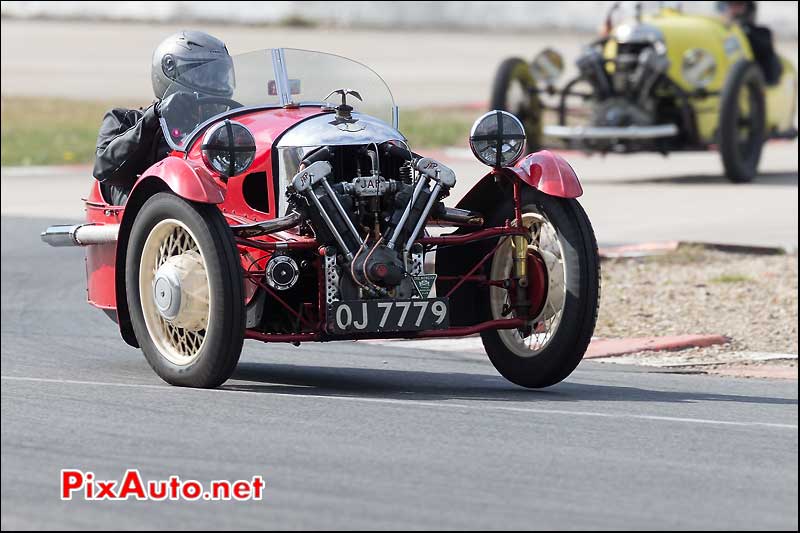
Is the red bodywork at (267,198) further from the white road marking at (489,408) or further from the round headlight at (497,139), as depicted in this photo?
the white road marking at (489,408)

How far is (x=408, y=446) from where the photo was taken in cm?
687

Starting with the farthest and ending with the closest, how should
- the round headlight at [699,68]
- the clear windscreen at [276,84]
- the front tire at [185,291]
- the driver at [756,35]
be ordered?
the driver at [756,35]
the round headlight at [699,68]
the clear windscreen at [276,84]
the front tire at [185,291]

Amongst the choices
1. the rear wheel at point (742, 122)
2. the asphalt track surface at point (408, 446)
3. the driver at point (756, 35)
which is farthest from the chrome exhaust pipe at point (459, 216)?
the driver at point (756, 35)

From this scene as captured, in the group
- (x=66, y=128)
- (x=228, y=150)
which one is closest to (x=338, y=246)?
(x=228, y=150)

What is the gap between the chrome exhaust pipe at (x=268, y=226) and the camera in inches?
326

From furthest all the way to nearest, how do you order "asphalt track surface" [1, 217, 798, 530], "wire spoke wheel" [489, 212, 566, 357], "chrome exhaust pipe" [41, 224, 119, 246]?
1. "chrome exhaust pipe" [41, 224, 119, 246]
2. "wire spoke wheel" [489, 212, 566, 357]
3. "asphalt track surface" [1, 217, 798, 530]

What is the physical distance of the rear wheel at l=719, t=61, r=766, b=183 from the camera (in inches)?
804

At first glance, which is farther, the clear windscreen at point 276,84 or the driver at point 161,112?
the clear windscreen at point 276,84

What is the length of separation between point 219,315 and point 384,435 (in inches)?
49.1

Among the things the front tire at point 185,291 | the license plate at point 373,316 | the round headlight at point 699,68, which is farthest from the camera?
the round headlight at point 699,68

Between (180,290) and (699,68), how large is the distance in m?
13.5

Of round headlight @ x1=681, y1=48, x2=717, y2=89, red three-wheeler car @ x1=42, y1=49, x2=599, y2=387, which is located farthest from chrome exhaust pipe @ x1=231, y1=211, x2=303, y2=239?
round headlight @ x1=681, y1=48, x2=717, y2=89

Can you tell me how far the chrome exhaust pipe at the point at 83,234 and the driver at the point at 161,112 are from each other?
0.24m

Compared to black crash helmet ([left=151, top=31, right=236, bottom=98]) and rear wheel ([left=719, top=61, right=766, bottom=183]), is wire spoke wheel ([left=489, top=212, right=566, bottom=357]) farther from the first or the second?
rear wheel ([left=719, top=61, right=766, bottom=183])
